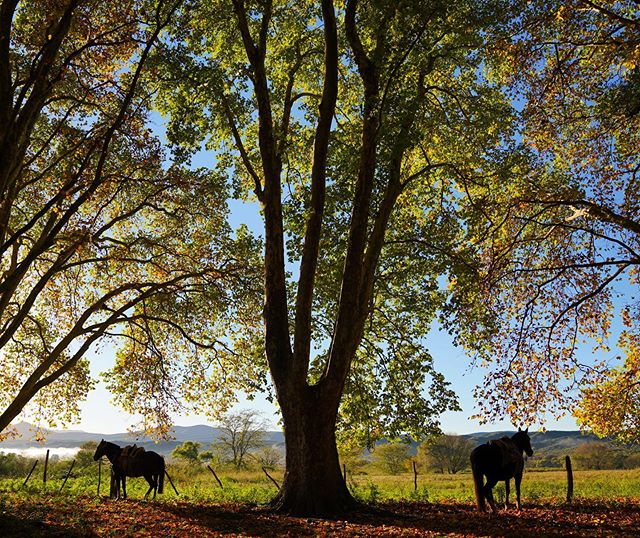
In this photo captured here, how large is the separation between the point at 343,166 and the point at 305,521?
9003mm

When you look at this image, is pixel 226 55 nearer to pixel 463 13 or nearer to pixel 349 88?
pixel 349 88

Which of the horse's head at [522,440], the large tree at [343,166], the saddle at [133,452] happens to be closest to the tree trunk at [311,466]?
the large tree at [343,166]

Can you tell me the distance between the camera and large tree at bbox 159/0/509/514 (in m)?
12.9

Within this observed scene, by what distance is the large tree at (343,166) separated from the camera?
12906 millimetres

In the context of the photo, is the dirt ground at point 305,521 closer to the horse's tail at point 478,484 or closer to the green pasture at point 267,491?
the horse's tail at point 478,484

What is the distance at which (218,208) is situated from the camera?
17719 mm

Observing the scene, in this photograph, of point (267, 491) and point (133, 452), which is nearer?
point (133, 452)

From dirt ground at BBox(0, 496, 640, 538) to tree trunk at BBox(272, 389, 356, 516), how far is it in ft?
1.82

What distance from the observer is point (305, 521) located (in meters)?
11.5

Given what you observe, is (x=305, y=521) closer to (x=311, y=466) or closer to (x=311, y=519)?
(x=311, y=519)

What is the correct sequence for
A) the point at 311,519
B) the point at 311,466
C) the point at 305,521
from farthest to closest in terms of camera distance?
the point at 311,466 < the point at 311,519 < the point at 305,521

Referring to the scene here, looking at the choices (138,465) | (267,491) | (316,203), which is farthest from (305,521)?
(138,465)

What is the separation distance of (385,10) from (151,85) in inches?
296

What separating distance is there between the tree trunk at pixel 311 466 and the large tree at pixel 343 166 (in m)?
0.03
